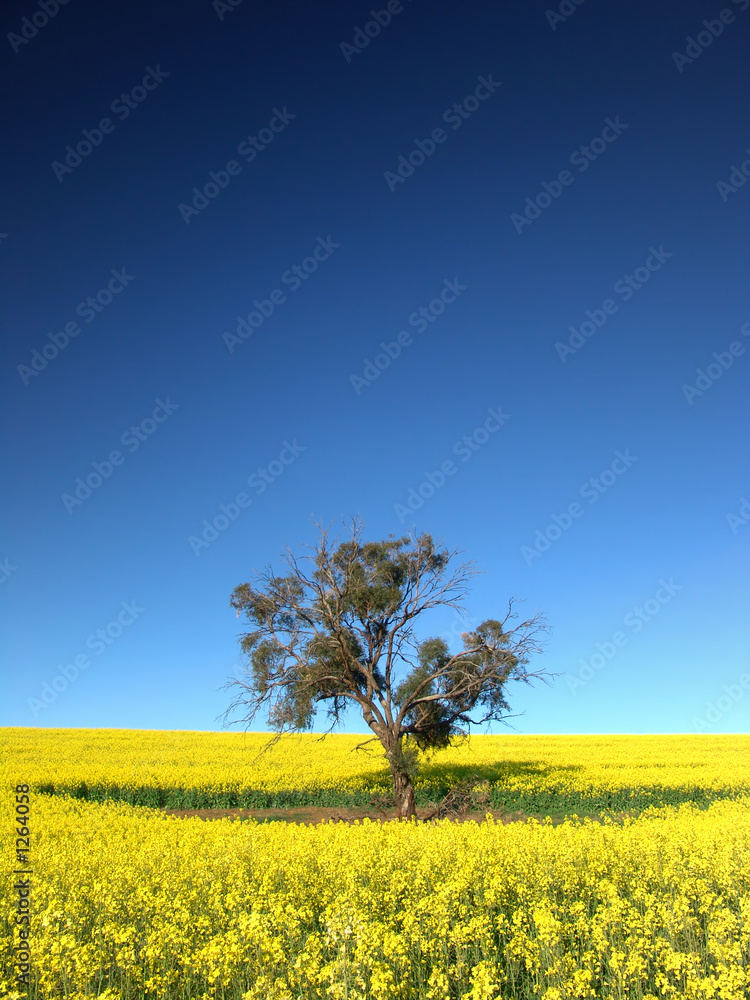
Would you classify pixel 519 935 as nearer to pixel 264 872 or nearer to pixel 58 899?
pixel 264 872

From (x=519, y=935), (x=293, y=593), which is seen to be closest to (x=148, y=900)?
(x=519, y=935)

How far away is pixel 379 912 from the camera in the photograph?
7.19 m

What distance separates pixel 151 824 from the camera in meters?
14.3

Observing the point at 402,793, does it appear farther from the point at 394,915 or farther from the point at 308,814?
the point at 394,915

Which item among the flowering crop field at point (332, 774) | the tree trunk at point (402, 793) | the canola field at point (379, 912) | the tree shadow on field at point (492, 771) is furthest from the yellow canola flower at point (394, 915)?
the tree shadow on field at point (492, 771)

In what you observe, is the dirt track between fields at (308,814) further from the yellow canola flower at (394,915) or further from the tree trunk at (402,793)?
the yellow canola flower at (394,915)

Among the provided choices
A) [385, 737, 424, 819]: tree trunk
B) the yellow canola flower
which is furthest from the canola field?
[385, 737, 424, 819]: tree trunk

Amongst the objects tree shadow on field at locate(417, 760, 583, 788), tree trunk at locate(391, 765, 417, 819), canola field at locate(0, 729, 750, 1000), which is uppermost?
canola field at locate(0, 729, 750, 1000)

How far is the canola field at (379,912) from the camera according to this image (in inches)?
201

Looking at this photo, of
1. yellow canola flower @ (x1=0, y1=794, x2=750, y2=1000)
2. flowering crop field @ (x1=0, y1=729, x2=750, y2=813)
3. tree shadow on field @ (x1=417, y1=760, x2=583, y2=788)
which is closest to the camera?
yellow canola flower @ (x1=0, y1=794, x2=750, y2=1000)

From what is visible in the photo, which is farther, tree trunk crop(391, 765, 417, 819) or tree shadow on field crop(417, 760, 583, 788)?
tree shadow on field crop(417, 760, 583, 788)

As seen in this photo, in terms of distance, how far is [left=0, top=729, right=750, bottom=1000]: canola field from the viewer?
201 inches

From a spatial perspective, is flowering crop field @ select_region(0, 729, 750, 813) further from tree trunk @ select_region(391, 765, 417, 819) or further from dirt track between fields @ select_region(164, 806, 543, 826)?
tree trunk @ select_region(391, 765, 417, 819)

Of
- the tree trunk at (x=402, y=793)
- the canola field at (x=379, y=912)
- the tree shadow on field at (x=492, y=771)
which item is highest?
the canola field at (x=379, y=912)
